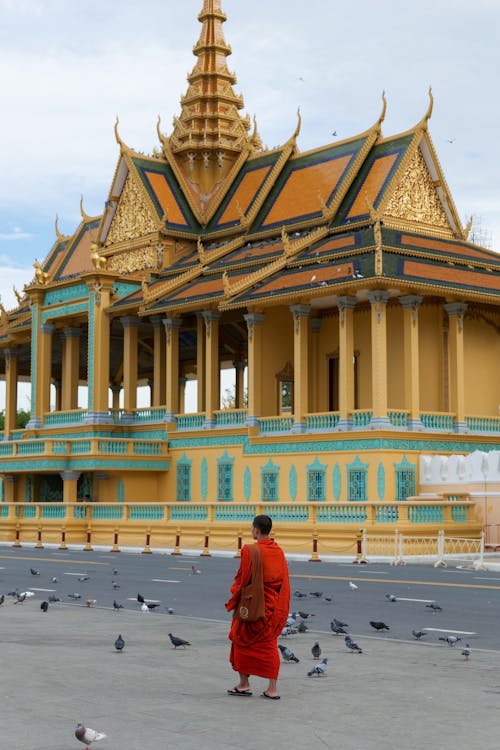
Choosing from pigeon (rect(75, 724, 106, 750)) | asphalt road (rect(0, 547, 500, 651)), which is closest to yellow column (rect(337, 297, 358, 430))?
asphalt road (rect(0, 547, 500, 651))

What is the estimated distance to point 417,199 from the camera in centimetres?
3562

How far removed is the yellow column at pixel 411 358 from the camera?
30.3 metres

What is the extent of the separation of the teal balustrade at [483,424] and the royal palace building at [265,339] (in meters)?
0.08

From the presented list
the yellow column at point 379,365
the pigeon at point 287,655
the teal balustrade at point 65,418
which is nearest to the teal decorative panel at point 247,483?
the yellow column at point 379,365

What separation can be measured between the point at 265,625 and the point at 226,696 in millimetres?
559

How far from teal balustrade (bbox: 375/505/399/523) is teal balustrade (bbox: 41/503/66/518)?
11214 millimetres

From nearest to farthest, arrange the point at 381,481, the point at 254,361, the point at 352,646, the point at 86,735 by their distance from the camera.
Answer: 1. the point at 86,735
2. the point at 352,646
3. the point at 381,481
4. the point at 254,361

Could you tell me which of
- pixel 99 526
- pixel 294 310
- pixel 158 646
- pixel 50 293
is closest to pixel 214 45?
pixel 50 293

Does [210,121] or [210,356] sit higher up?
[210,121]

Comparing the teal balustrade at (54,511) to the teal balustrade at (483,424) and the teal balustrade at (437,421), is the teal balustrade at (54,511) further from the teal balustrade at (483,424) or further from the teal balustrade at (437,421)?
the teal balustrade at (483,424)

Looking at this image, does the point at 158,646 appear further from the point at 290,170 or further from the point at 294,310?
the point at 290,170

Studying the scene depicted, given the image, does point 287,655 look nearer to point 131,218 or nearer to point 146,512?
point 146,512

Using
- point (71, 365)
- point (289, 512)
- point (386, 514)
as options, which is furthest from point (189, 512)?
point (71, 365)

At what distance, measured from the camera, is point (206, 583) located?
1855cm
